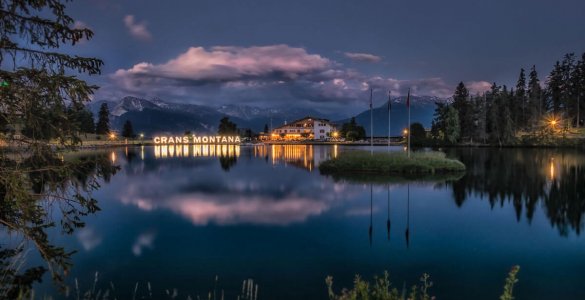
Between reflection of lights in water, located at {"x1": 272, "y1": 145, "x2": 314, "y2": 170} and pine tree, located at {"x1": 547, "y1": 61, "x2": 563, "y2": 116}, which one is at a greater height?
pine tree, located at {"x1": 547, "y1": 61, "x2": 563, "y2": 116}

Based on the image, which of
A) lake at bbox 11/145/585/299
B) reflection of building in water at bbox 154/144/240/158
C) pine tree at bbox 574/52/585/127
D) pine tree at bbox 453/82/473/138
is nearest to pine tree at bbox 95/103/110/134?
reflection of building in water at bbox 154/144/240/158

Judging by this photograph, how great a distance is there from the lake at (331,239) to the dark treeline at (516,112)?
8339 centimetres

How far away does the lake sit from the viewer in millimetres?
13391

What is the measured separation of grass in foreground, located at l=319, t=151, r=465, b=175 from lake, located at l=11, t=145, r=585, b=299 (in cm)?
857

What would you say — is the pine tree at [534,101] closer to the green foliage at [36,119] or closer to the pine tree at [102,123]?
the green foliage at [36,119]

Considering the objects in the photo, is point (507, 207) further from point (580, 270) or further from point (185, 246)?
point (185, 246)

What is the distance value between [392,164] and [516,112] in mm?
93070

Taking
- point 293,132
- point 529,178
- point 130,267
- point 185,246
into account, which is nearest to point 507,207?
point 529,178

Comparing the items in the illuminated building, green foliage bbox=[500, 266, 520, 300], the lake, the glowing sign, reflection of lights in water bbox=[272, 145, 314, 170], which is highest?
the illuminated building

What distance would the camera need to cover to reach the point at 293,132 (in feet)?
605

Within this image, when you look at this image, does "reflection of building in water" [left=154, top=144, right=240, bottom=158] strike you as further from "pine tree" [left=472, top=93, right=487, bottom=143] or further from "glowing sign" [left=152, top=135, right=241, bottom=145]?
"pine tree" [left=472, top=93, right=487, bottom=143]

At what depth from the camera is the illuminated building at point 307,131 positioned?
591ft

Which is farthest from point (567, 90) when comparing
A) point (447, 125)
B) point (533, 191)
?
point (533, 191)

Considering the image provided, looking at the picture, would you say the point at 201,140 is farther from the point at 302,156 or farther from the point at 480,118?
the point at 480,118
